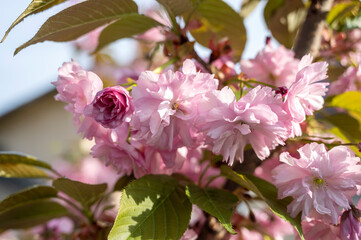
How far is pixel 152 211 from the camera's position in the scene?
20.1 inches

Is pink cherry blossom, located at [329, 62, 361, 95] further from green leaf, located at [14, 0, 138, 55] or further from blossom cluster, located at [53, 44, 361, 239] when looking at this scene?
green leaf, located at [14, 0, 138, 55]

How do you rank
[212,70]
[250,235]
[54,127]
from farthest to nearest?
[54,127]
[250,235]
[212,70]

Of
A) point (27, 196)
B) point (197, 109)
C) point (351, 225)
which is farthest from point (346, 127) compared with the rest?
point (27, 196)

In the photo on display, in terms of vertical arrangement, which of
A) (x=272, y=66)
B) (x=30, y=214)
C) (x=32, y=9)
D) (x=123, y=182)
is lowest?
(x=30, y=214)

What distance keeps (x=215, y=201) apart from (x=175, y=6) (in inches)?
13.1

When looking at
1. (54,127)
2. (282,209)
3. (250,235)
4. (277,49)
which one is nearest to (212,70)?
(277,49)

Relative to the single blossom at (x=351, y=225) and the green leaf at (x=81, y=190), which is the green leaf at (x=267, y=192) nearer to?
the single blossom at (x=351, y=225)

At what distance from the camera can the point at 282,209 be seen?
1.77ft

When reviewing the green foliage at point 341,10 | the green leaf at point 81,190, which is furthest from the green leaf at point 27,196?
the green foliage at point 341,10

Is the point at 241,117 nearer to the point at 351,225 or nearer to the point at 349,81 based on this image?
the point at 351,225

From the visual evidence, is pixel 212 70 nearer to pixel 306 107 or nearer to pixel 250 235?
pixel 306 107

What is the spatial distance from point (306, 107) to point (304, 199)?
124 mm

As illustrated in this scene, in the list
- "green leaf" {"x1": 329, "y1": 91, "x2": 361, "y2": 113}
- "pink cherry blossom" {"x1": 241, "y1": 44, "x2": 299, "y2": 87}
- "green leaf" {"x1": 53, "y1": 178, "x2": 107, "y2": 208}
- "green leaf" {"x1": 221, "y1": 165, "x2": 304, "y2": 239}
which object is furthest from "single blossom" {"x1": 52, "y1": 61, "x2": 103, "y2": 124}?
"green leaf" {"x1": 329, "y1": 91, "x2": 361, "y2": 113}

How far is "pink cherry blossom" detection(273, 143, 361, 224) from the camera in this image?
19.6 inches
